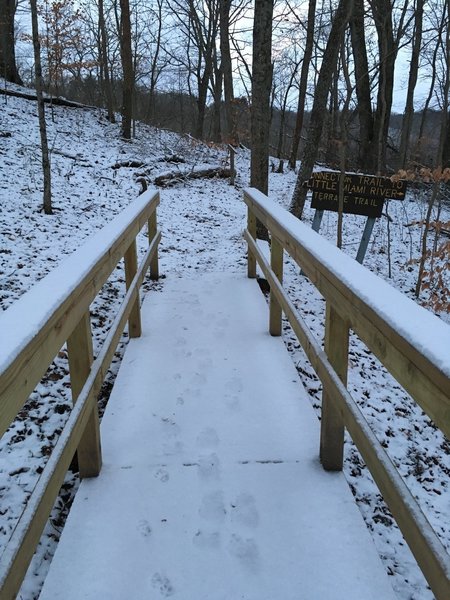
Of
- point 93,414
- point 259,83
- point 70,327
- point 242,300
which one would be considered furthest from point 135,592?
point 259,83

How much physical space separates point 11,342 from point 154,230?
4.36 metres

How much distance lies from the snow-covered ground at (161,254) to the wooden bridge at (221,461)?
1.08ft

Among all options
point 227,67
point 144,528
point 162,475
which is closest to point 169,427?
point 162,475

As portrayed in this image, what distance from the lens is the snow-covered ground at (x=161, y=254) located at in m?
2.78

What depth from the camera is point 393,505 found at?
1.58 m

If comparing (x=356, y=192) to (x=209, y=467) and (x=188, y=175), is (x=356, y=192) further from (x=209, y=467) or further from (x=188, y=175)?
(x=188, y=175)

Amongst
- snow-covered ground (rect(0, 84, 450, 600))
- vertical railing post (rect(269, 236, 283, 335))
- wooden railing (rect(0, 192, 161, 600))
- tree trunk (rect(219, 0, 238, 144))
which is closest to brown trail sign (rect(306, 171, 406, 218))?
snow-covered ground (rect(0, 84, 450, 600))

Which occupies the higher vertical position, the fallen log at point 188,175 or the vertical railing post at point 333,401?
the fallen log at point 188,175

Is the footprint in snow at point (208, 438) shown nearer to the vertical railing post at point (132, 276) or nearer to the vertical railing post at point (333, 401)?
the vertical railing post at point (333, 401)

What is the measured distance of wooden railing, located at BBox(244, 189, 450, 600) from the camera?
1.26 m

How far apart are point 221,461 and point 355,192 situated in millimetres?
5067

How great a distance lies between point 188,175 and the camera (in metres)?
13.9

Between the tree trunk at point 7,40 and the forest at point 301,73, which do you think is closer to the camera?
the forest at point 301,73

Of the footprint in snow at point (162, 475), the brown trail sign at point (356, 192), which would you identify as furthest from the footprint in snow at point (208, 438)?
the brown trail sign at point (356, 192)
